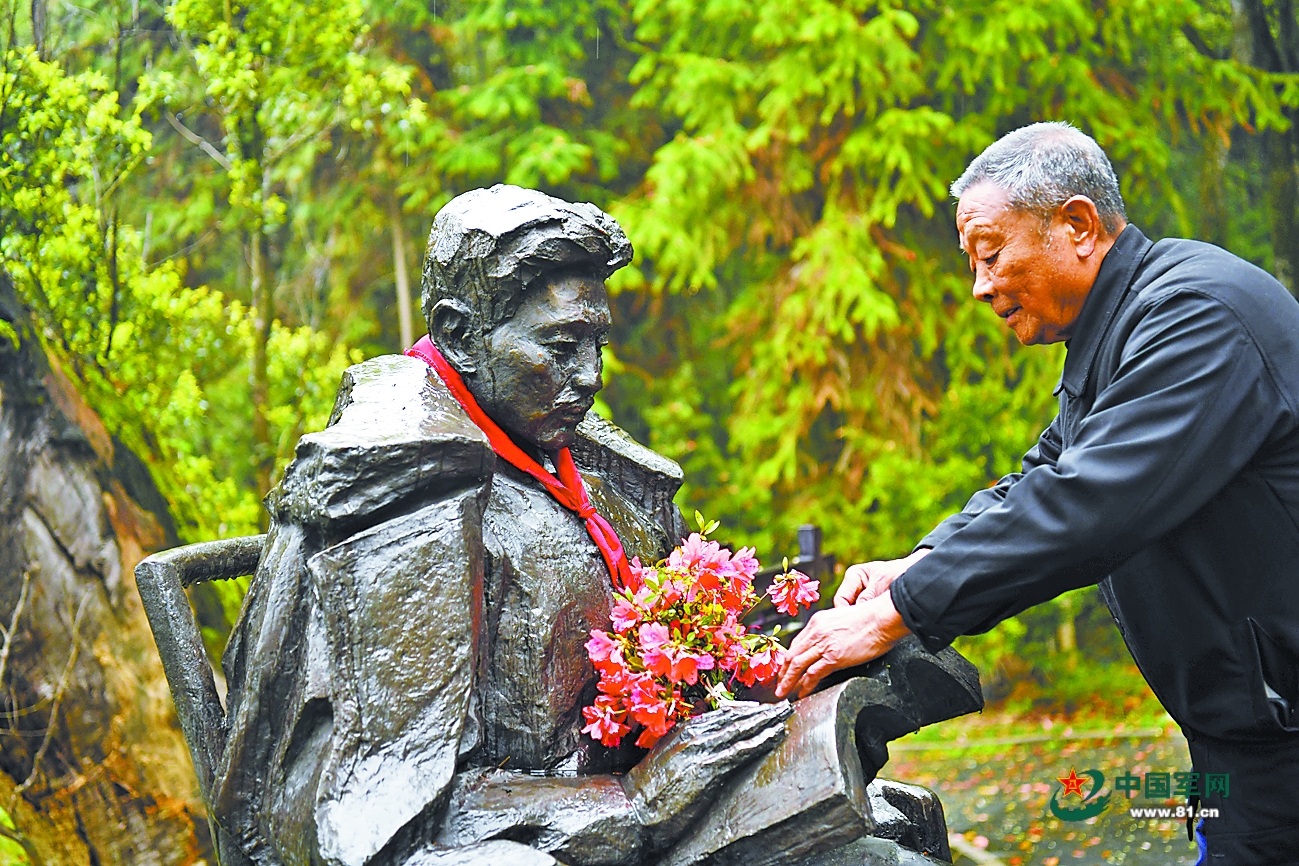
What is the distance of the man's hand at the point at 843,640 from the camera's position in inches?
75.3

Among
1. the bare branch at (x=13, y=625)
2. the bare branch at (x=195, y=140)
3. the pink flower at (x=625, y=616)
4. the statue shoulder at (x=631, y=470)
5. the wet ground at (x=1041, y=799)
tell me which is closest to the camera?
the pink flower at (x=625, y=616)

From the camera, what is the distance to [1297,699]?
2055mm

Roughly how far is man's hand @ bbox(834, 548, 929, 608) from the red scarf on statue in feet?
1.42

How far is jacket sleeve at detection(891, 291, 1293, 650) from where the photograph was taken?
1865 mm

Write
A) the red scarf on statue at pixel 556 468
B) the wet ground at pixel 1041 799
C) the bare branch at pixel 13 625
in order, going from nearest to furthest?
the red scarf on statue at pixel 556 468 → the bare branch at pixel 13 625 → the wet ground at pixel 1041 799

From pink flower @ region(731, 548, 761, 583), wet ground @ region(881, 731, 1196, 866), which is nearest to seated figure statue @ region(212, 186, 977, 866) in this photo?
pink flower @ region(731, 548, 761, 583)

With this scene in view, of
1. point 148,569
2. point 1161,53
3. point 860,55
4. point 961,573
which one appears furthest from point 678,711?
point 1161,53

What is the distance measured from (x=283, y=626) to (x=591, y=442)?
2.81ft

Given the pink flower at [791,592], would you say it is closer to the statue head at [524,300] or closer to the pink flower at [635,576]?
the pink flower at [635,576]

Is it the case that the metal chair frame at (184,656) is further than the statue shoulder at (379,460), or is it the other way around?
the metal chair frame at (184,656)

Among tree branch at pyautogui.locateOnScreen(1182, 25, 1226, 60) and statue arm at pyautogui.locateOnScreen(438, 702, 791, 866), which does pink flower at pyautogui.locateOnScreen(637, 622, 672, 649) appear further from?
tree branch at pyautogui.locateOnScreen(1182, 25, 1226, 60)

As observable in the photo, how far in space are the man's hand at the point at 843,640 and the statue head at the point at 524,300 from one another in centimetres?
59

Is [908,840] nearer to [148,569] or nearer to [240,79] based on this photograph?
[148,569]

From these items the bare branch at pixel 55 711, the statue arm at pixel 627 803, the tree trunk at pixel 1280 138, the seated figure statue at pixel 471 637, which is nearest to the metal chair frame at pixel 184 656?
the seated figure statue at pixel 471 637
